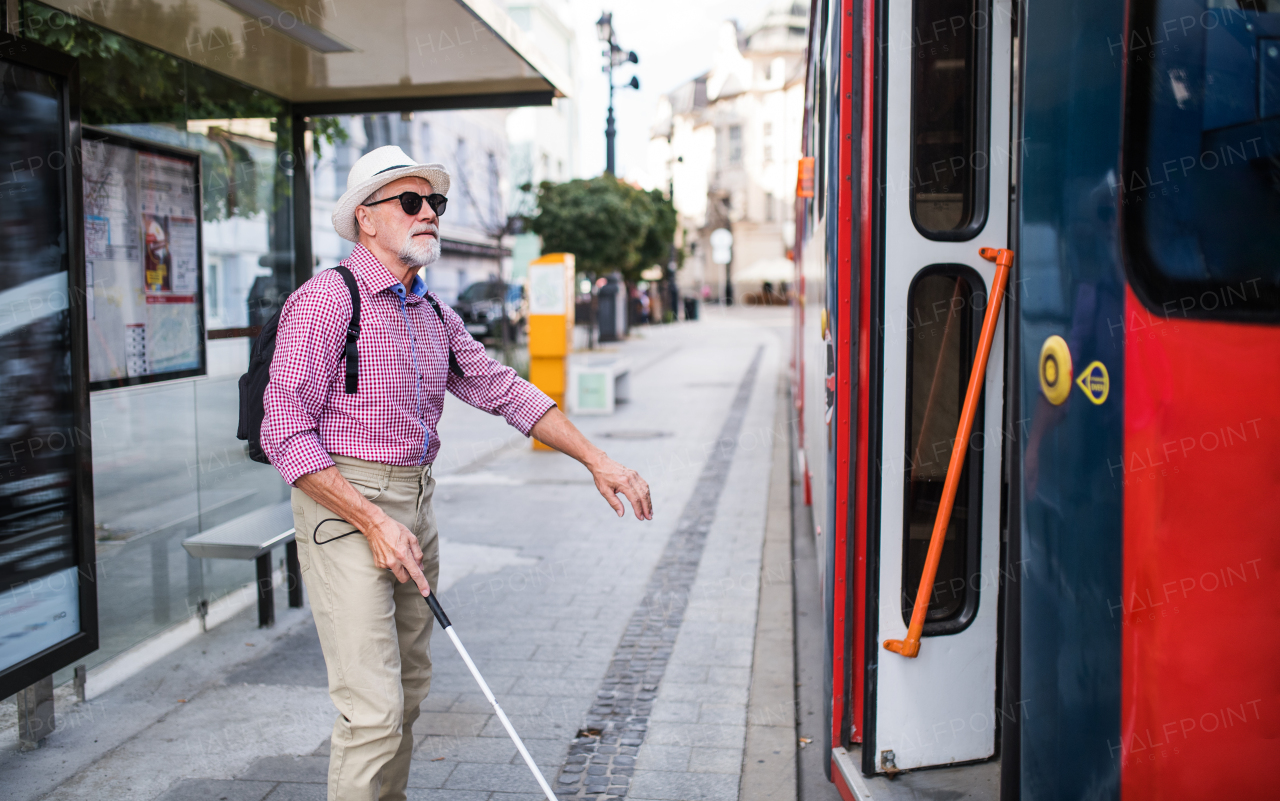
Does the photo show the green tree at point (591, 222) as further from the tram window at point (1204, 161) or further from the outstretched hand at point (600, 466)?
the tram window at point (1204, 161)

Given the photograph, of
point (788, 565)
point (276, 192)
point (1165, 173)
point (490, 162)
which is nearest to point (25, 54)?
point (276, 192)

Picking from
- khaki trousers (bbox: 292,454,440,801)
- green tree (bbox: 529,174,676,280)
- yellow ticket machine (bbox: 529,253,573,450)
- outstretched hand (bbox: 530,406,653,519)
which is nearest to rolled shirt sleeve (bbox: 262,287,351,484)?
khaki trousers (bbox: 292,454,440,801)

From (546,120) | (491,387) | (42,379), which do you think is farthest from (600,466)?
(546,120)

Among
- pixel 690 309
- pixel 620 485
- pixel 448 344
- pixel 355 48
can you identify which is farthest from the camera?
pixel 690 309

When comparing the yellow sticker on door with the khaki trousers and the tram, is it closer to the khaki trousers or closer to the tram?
the tram

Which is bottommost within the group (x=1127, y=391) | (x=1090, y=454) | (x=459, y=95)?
(x=1090, y=454)

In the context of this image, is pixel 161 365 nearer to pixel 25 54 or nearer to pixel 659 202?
pixel 25 54

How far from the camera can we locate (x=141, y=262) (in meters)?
4.85

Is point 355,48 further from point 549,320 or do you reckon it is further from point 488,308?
point 488,308

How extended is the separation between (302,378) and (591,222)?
21.7 metres

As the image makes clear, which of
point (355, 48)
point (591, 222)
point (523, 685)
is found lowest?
point (523, 685)

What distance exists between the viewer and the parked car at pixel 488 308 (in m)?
25.2

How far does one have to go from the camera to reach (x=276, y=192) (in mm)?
5809

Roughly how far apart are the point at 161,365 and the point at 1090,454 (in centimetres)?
433
